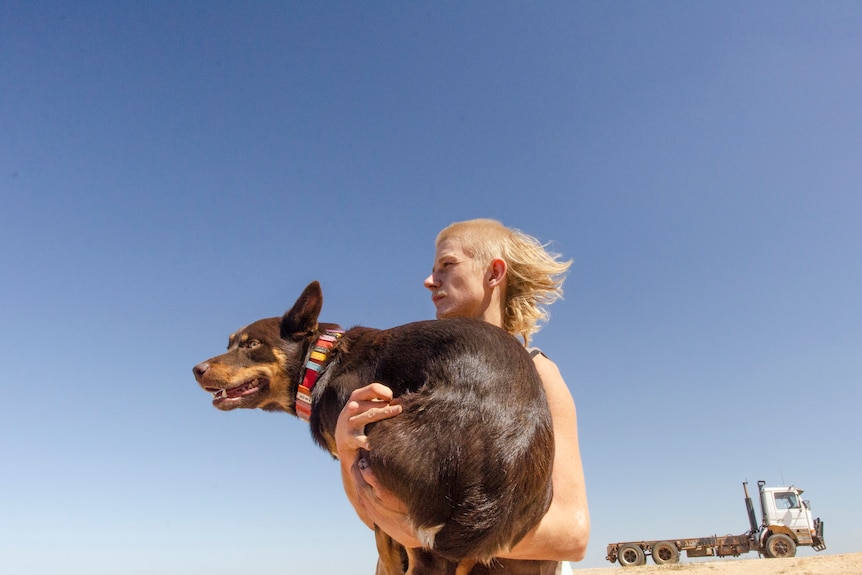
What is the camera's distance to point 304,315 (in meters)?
4.53

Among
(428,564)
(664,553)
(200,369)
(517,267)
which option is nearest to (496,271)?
(517,267)

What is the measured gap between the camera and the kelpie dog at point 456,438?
2.59 meters

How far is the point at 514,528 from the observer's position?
261 cm

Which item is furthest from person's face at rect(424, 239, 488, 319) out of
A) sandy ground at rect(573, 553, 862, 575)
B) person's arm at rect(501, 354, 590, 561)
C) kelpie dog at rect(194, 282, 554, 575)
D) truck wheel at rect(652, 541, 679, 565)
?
truck wheel at rect(652, 541, 679, 565)

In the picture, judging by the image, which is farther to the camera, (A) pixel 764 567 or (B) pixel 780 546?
(B) pixel 780 546

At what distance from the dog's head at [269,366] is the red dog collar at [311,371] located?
1.67 ft

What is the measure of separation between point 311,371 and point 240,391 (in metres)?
0.94

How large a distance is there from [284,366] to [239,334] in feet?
2.01

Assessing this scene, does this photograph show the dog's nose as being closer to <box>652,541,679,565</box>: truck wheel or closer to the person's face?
the person's face

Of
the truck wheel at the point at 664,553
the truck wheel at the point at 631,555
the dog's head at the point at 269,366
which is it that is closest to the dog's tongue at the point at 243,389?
the dog's head at the point at 269,366

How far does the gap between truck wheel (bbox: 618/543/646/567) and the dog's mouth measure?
97.8ft

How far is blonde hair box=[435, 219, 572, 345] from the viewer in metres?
4.04

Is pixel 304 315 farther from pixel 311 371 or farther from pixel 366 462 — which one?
pixel 366 462

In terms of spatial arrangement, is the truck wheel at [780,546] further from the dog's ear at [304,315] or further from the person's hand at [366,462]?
the person's hand at [366,462]
